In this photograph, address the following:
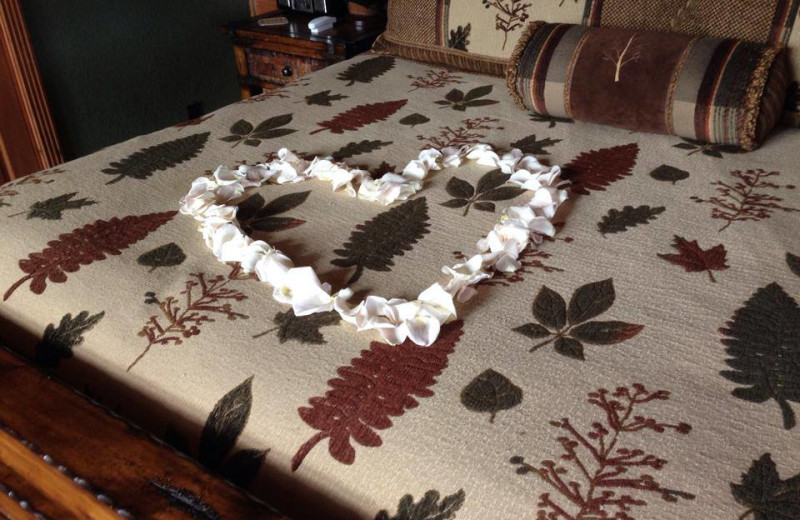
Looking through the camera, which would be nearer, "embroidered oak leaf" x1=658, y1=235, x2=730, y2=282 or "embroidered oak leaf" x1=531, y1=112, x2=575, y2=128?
"embroidered oak leaf" x1=658, y1=235, x2=730, y2=282

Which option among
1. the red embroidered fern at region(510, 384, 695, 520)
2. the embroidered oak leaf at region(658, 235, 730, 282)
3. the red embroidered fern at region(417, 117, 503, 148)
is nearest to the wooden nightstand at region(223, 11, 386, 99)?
the red embroidered fern at region(417, 117, 503, 148)

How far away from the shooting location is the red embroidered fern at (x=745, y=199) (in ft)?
3.20

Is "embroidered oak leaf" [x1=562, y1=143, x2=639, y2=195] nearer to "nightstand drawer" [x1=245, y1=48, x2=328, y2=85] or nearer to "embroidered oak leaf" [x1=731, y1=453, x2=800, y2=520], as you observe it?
"embroidered oak leaf" [x1=731, y1=453, x2=800, y2=520]

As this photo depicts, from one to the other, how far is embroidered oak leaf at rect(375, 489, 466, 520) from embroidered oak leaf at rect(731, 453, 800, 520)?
0.70 feet

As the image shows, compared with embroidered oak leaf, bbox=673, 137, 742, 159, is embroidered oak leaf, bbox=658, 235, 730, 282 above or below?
below

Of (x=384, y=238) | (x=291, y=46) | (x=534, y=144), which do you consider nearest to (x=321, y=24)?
(x=291, y=46)

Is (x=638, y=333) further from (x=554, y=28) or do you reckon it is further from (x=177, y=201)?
(x=554, y=28)

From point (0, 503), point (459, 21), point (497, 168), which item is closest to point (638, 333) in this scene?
point (497, 168)

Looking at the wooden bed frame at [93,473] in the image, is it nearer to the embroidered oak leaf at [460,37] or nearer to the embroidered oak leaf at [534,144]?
the embroidered oak leaf at [534,144]

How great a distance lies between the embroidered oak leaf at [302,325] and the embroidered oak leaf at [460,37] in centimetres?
101

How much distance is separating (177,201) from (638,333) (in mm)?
686

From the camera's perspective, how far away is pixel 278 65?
7.02ft

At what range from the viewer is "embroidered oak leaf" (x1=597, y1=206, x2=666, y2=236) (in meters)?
0.96

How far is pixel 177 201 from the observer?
3.51 feet
